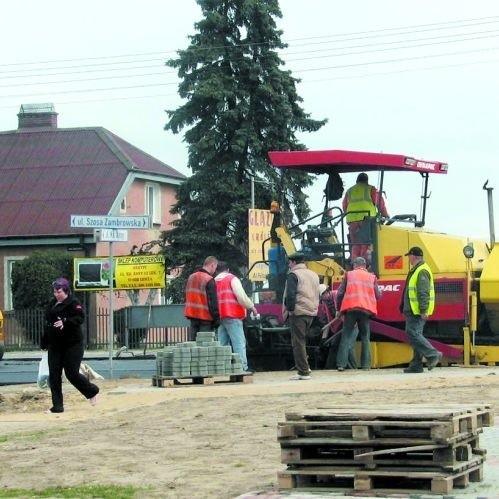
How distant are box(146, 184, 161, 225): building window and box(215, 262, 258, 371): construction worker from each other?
3234 cm

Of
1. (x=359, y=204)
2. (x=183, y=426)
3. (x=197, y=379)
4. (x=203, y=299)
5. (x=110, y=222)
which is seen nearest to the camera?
(x=183, y=426)

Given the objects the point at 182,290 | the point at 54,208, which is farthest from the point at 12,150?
the point at 182,290

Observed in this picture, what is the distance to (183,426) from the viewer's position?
45.1 ft

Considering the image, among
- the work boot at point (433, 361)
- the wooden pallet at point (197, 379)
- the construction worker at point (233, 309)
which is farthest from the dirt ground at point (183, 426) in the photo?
the construction worker at point (233, 309)

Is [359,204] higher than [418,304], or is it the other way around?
[359,204]

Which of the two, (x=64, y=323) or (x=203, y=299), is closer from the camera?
(x=64, y=323)

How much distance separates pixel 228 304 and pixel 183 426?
6.31 metres

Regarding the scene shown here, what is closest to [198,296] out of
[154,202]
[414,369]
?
[414,369]

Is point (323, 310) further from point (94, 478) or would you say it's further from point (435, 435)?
point (435, 435)

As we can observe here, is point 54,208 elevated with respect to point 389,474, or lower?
elevated

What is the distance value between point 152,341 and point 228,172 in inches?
239

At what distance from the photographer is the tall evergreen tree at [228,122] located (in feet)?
132

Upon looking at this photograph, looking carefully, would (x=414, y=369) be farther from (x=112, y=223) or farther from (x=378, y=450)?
(x=378, y=450)

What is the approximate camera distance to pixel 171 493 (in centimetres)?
958
